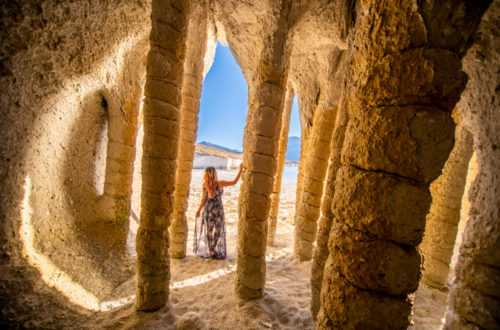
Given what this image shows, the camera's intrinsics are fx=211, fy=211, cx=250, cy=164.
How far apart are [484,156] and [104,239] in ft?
22.8

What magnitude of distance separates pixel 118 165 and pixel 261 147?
397 centimetres

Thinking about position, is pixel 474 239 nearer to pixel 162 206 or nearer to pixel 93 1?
pixel 162 206

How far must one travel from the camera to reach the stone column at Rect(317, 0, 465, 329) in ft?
4.46

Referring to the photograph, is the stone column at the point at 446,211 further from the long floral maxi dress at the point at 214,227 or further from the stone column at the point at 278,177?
the long floral maxi dress at the point at 214,227

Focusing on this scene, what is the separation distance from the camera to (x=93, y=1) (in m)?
3.63

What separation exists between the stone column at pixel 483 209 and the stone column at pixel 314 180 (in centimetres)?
310

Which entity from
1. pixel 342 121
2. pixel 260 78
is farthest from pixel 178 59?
pixel 342 121

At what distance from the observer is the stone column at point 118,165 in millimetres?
5344

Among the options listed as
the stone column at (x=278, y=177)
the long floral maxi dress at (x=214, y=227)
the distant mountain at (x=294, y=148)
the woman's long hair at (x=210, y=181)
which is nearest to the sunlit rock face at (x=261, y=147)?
the woman's long hair at (x=210, y=181)

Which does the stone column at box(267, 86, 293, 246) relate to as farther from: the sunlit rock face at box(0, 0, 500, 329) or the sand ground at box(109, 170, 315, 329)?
the sunlit rock face at box(0, 0, 500, 329)

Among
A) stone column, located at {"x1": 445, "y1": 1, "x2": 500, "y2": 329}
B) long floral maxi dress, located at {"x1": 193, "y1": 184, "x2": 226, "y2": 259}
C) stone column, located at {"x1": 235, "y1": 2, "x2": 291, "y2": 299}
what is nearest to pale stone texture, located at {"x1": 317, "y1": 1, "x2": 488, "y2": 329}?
stone column, located at {"x1": 445, "y1": 1, "x2": 500, "y2": 329}

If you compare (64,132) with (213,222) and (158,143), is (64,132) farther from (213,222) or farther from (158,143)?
(213,222)

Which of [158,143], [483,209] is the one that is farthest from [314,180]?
[158,143]

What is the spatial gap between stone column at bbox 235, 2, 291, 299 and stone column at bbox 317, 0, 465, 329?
2121mm
